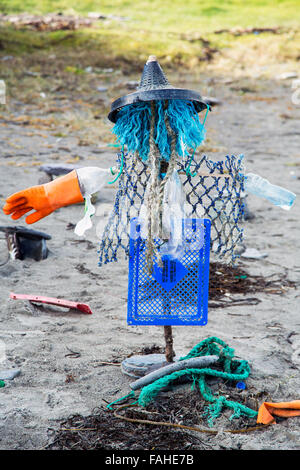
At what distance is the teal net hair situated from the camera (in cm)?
254

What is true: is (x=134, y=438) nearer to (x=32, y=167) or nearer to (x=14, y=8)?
(x=32, y=167)

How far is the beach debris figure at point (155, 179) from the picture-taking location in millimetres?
2553

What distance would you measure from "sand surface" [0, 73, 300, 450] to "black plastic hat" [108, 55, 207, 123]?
1.44m

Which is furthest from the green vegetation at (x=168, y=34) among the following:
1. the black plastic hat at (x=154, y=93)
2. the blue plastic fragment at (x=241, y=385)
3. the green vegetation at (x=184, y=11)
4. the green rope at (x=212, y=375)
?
the blue plastic fragment at (x=241, y=385)

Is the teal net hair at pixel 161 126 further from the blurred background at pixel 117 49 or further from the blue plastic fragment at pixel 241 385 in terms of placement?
the blurred background at pixel 117 49

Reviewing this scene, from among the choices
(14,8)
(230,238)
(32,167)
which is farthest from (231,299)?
(14,8)

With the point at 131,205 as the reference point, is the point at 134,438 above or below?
below

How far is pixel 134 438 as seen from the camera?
7.93 feet

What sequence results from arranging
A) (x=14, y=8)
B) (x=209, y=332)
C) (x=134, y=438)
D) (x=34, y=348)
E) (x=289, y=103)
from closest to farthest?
(x=134, y=438) < (x=34, y=348) < (x=209, y=332) < (x=289, y=103) < (x=14, y=8)

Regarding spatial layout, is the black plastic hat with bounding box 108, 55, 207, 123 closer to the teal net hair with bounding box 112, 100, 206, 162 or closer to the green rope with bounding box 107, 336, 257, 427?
the teal net hair with bounding box 112, 100, 206, 162

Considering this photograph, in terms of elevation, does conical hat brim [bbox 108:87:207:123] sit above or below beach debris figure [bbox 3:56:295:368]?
above

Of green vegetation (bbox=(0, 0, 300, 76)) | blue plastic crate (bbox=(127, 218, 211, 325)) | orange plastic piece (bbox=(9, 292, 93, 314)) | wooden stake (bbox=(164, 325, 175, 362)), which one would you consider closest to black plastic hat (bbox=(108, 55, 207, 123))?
blue plastic crate (bbox=(127, 218, 211, 325))

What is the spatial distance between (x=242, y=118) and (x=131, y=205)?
842 cm

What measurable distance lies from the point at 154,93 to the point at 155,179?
410mm
